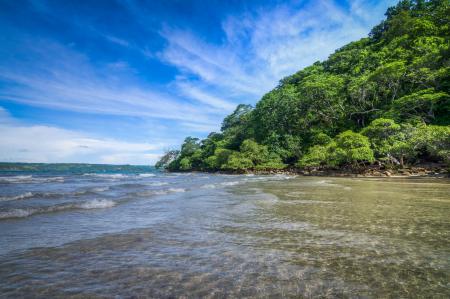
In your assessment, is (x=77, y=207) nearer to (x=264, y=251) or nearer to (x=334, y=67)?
(x=264, y=251)

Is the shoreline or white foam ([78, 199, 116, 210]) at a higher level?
the shoreline

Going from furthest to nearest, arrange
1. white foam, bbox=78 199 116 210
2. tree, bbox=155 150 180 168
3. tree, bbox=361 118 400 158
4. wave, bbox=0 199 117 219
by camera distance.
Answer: tree, bbox=155 150 180 168
tree, bbox=361 118 400 158
white foam, bbox=78 199 116 210
wave, bbox=0 199 117 219

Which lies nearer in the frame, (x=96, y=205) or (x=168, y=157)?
(x=96, y=205)

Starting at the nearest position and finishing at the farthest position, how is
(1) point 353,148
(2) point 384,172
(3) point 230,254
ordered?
(3) point 230,254 < (2) point 384,172 < (1) point 353,148

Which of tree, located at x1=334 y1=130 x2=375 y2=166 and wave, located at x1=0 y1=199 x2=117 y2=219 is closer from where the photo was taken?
wave, located at x1=0 y1=199 x2=117 y2=219

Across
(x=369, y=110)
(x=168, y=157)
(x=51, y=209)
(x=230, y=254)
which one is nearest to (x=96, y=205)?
(x=51, y=209)

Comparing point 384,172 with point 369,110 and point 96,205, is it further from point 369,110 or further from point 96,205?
point 96,205

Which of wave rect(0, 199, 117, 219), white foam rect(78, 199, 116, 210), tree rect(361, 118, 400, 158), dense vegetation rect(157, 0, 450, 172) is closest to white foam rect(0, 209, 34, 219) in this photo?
wave rect(0, 199, 117, 219)

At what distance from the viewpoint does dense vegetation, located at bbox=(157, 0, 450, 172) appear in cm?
3034

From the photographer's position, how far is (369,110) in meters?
39.2

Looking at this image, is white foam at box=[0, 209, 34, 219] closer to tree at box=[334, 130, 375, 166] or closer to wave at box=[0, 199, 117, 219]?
wave at box=[0, 199, 117, 219]

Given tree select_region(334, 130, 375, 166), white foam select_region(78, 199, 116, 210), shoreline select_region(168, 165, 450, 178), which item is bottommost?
white foam select_region(78, 199, 116, 210)

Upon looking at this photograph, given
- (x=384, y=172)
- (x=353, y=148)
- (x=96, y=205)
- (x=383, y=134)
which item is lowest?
(x=96, y=205)

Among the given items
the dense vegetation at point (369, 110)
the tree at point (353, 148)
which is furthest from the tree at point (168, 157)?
the tree at point (353, 148)
